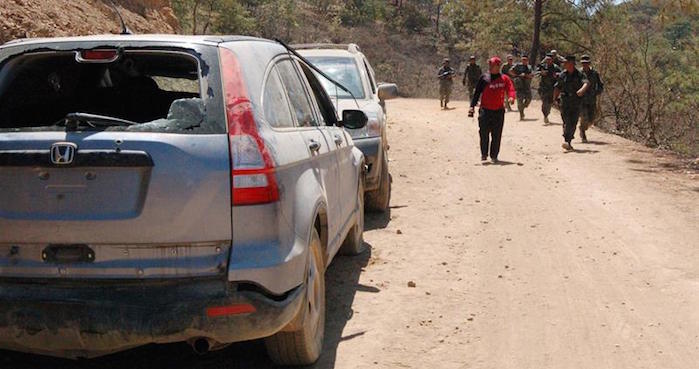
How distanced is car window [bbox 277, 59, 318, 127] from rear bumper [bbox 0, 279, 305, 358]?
149 cm

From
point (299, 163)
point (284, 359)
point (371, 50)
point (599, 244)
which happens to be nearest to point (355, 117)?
point (299, 163)

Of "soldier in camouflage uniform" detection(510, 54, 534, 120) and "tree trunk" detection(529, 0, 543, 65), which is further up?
"tree trunk" detection(529, 0, 543, 65)

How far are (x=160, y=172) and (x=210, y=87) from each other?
532mm

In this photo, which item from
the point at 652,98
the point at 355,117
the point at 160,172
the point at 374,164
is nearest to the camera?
the point at 160,172

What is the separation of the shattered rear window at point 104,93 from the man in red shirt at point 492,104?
334 inches

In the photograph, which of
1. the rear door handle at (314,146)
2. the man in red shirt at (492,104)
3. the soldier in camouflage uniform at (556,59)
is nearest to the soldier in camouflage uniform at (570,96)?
the man in red shirt at (492,104)

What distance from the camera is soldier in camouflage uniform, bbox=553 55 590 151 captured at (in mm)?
15156

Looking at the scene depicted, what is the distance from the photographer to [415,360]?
474cm

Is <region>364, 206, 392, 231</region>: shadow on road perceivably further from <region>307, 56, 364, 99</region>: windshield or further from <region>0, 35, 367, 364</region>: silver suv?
<region>0, 35, 367, 364</region>: silver suv

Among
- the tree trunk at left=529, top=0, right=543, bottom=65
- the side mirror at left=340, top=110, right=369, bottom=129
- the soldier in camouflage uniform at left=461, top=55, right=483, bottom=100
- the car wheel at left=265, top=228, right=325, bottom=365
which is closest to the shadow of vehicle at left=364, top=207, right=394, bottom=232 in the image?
the side mirror at left=340, top=110, right=369, bottom=129

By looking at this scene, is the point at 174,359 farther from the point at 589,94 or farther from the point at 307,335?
the point at 589,94

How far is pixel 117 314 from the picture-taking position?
11.6ft

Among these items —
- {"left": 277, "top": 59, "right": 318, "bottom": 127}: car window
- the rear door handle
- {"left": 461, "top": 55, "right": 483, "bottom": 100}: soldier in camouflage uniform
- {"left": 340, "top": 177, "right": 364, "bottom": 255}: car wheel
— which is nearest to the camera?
the rear door handle

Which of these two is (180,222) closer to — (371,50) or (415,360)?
(415,360)
